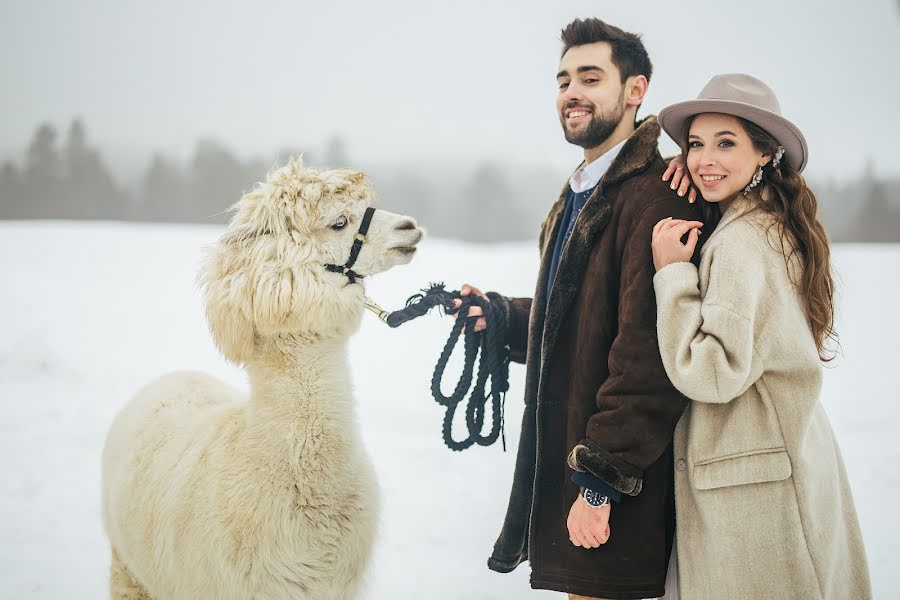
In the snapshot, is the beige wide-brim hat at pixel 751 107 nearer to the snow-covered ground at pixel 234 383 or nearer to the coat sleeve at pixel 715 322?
the coat sleeve at pixel 715 322

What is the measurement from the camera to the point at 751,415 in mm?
1462

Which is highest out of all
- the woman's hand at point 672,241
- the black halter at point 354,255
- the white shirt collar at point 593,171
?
the white shirt collar at point 593,171

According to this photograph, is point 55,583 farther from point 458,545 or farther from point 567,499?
point 567,499

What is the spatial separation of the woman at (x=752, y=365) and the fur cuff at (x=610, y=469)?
146 millimetres

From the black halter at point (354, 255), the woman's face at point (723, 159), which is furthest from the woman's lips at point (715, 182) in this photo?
the black halter at point (354, 255)

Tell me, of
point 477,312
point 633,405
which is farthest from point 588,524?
point 477,312

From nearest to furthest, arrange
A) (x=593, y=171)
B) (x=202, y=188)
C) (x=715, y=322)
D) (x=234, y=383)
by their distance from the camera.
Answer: (x=715, y=322) → (x=593, y=171) → (x=234, y=383) → (x=202, y=188)

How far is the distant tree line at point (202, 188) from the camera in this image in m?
10.4

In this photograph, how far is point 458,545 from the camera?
329 cm

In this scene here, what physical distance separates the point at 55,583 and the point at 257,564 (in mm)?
1900

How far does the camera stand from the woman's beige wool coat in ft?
4.58

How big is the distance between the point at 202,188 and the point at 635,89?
1049 cm

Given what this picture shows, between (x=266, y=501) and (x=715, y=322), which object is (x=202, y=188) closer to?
(x=266, y=501)

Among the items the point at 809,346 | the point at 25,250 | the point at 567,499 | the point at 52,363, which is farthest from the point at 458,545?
the point at 25,250
